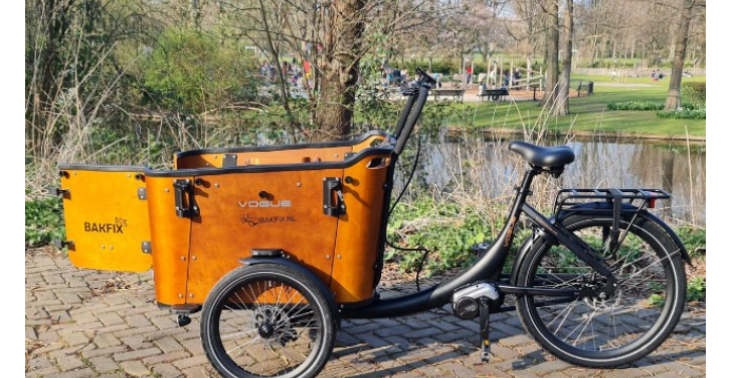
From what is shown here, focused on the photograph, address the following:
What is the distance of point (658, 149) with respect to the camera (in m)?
14.6

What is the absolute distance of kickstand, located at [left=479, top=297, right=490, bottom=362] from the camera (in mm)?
3387

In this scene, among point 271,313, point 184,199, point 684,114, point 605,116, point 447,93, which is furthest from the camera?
point 684,114

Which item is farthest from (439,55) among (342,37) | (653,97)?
(653,97)

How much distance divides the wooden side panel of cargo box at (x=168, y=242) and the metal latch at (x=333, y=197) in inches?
24.8

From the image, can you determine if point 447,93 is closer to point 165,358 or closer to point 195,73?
point 195,73

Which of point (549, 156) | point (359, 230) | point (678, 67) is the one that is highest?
point (678, 67)

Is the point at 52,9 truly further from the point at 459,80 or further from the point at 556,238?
the point at 556,238

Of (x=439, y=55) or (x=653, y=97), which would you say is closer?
(x=439, y=55)

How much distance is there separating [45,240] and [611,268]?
15.0ft

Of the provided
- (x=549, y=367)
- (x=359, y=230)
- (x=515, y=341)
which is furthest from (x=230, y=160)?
(x=549, y=367)

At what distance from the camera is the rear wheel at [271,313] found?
3.20 metres

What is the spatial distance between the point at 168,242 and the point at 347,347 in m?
1.13

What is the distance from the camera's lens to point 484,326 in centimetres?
339

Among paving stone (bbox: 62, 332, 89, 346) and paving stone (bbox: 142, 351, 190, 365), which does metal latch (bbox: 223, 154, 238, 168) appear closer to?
paving stone (bbox: 142, 351, 190, 365)
